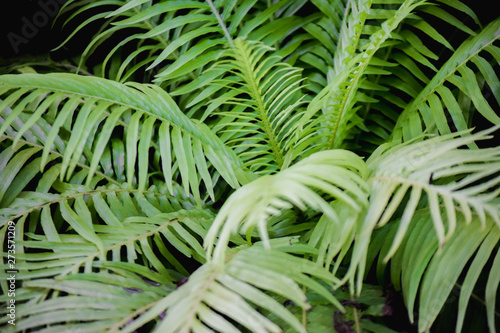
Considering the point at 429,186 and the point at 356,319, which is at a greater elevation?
the point at 429,186

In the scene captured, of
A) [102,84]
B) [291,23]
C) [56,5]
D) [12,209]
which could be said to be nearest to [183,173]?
[102,84]

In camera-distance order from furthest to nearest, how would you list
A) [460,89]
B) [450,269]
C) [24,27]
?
[24,27], [460,89], [450,269]

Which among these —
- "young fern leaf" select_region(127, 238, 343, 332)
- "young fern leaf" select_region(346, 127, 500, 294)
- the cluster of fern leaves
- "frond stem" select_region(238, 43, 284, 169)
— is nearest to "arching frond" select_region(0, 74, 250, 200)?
the cluster of fern leaves

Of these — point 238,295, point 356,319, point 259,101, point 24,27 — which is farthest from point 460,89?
point 24,27

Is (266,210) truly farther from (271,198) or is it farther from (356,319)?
(356,319)

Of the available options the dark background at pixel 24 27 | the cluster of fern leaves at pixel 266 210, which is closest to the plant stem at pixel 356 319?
the cluster of fern leaves at pixel 266 210

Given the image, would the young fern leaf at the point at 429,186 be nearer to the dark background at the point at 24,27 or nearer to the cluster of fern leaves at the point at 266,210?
the cluster of fern leaves at the point at 266,210

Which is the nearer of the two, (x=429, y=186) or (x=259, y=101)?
(x=429, y=186)

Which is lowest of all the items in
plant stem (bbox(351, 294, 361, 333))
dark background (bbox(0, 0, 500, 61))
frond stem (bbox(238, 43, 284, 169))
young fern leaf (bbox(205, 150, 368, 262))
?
plant stem (bbox(351, 294, 361, 333))

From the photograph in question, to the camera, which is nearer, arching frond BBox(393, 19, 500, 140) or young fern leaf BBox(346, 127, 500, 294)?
young fern leaf BBox(346, 127, 500, 294)

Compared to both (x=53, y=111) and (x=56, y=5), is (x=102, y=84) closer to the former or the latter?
(x=53, y=111)

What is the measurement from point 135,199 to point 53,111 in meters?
0.31

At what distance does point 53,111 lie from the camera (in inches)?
35.8

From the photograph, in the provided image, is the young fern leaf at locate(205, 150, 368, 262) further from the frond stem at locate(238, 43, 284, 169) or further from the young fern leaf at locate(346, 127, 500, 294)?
the frond stem at locate(238, 43, 284, 169)
